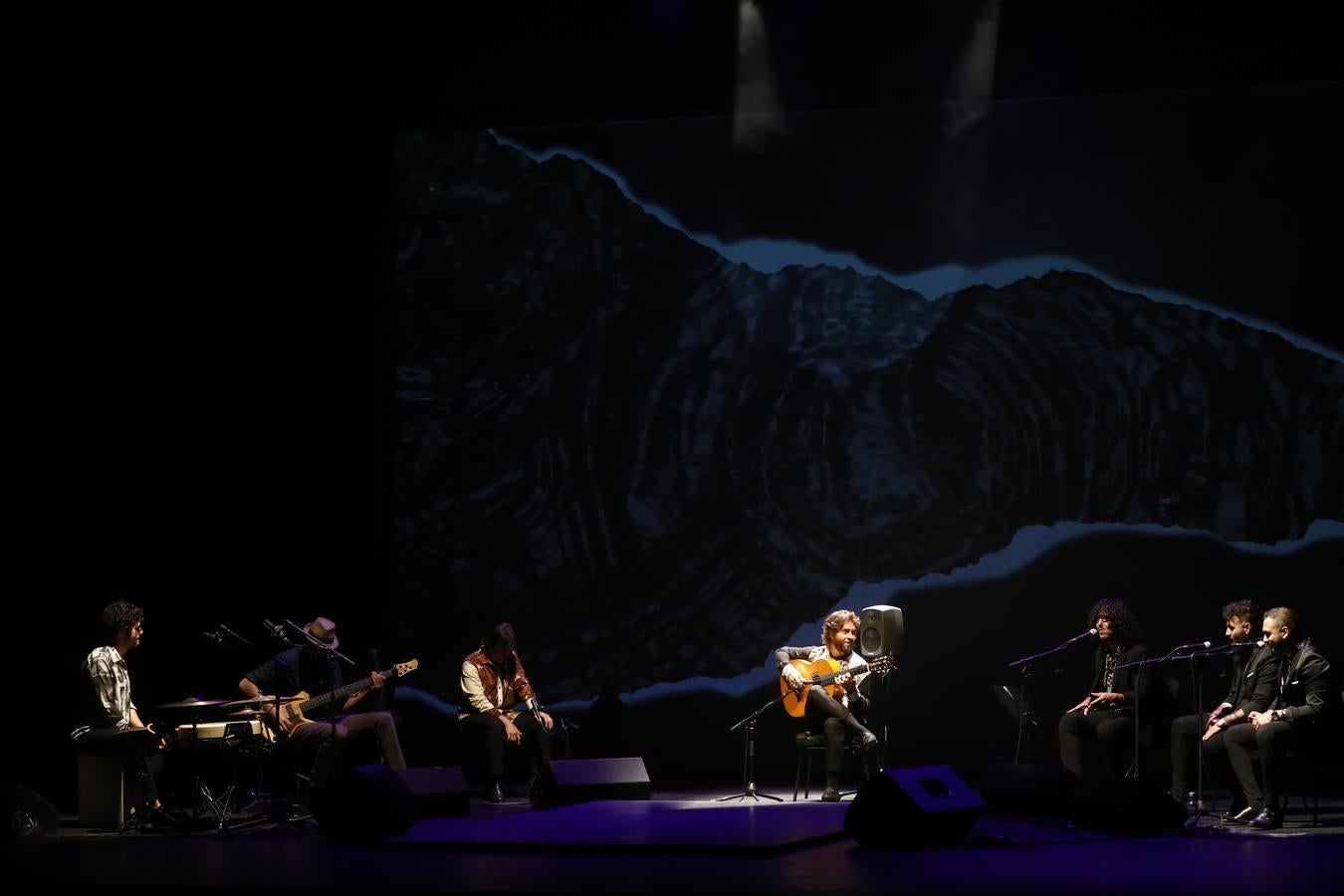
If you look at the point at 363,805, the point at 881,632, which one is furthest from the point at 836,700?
the point at 363,805

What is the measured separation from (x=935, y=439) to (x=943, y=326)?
0.70 metres

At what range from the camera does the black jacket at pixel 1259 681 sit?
7.01m

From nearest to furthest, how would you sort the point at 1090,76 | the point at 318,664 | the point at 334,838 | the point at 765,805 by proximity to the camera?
the point at 334,838 → the point at 765,805 → the point at 318,664 → the point at 1090,76

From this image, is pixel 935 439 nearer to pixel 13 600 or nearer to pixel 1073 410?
pixel 1073 410

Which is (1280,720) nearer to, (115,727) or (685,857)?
(685,857)

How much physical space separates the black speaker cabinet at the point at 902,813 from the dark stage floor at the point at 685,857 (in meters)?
0.09

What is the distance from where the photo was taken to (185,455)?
920 centimetres

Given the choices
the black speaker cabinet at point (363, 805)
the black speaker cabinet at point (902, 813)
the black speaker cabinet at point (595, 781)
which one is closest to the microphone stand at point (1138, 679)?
the black speaker cabinet at point (902, 813)

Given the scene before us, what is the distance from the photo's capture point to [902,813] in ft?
19.7

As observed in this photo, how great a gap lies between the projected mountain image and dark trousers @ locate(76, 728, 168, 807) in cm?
252

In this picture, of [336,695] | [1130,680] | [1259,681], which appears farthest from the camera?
[336,695]

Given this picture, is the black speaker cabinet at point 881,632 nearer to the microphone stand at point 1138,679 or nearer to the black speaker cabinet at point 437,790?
the microphone stand at point 1138,679

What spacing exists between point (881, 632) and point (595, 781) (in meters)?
1.82

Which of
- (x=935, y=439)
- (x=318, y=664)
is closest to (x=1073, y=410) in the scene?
(x=935, y=439)
